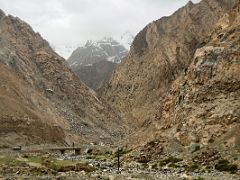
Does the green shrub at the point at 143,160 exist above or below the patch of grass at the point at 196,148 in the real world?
below

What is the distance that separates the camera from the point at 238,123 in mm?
55375

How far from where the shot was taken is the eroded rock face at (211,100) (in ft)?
185

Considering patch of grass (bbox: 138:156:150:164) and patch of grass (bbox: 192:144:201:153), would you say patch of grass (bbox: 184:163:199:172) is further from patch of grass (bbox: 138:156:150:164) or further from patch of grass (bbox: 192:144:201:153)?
patch of grass (bbox: 138:156:150:164)

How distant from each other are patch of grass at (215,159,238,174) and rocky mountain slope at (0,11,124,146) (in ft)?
216

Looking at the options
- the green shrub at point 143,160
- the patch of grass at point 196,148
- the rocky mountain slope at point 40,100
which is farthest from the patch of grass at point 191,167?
the rocky mountain slope at point 40,100

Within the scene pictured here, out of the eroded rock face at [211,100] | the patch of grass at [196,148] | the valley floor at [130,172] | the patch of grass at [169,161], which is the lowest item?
the valley floor at [130,172]

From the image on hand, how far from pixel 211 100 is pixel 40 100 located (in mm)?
96643

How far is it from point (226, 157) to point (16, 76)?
11086 centimetres

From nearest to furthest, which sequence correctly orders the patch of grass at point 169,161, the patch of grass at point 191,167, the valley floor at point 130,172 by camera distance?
the valley floor at point 130,172, the patch of grass at point 191,167, the patch of grass at point 169,161

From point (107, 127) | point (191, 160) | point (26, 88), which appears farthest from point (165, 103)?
point (107, 127)

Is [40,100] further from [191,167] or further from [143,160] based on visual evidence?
[191,167]

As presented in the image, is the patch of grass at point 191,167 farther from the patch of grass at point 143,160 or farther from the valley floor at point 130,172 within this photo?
the patch of grass at point 143,160

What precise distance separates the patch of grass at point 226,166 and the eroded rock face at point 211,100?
142 inches

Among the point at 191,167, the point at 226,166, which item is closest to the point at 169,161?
the point at 191,167
